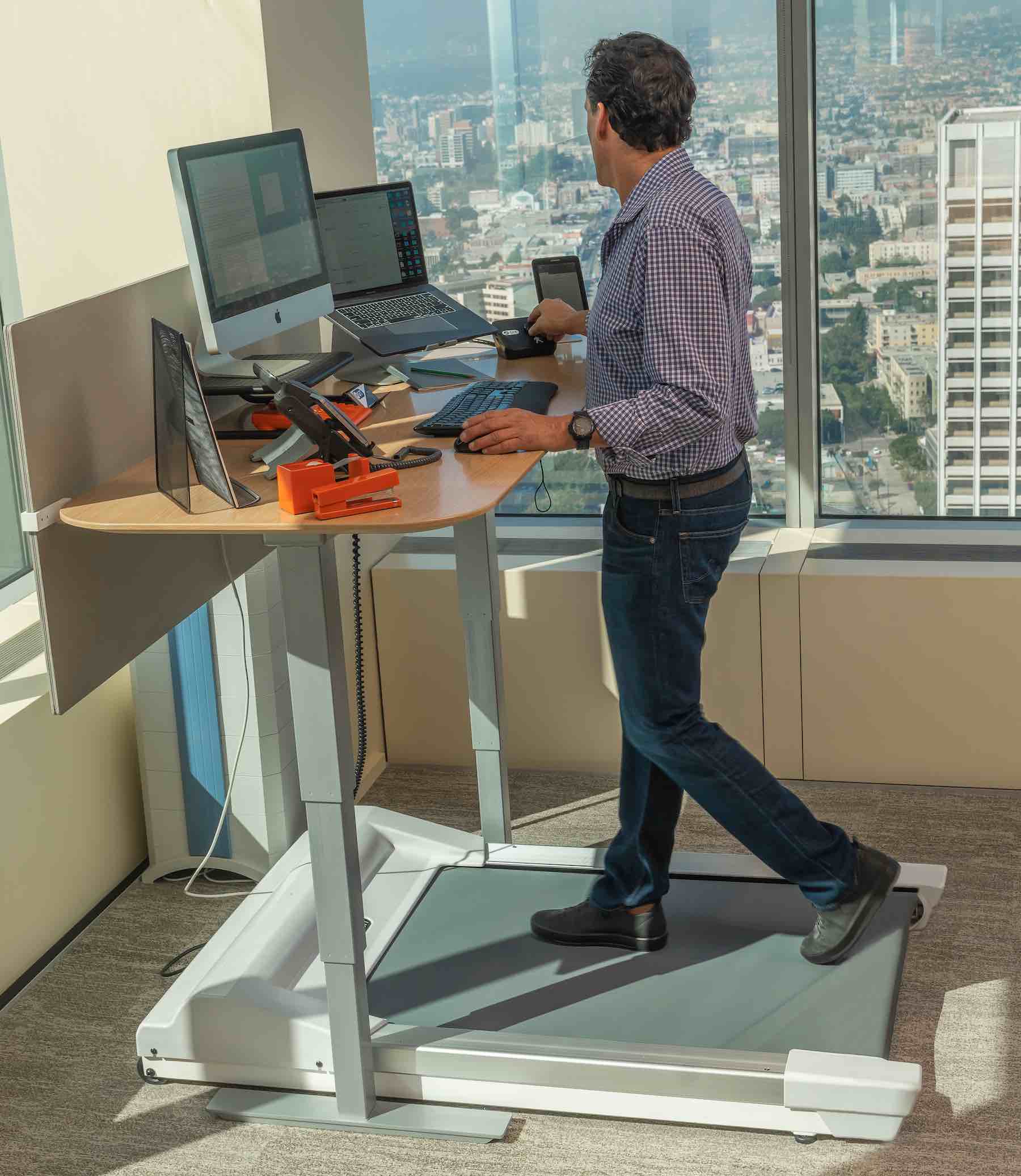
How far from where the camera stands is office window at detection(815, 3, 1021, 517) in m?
3.42

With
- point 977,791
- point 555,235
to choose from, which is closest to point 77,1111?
point 977,791

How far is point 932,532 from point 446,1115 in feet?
6.69

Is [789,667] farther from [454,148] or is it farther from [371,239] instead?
[454,148]

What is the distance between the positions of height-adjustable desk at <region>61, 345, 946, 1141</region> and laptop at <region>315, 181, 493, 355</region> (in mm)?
287

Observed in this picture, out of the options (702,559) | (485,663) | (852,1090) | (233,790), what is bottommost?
(852,1090)

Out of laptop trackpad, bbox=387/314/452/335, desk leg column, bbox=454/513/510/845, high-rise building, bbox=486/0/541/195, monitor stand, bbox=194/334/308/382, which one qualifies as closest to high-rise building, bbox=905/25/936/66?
high-rise building, bbox=486/0/541/195

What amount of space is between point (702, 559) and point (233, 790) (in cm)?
132

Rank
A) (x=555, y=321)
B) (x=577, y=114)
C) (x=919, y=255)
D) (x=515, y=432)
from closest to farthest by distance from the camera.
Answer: (x=515, y=432)
(x=555, y=321)
(x=919, y=255)
(x=577, y=114)

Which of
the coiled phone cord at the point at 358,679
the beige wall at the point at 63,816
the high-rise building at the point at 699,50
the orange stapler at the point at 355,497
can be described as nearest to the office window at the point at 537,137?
the high-rise building at the point at 699,50

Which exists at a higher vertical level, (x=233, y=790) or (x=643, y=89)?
(x=643, y=89)

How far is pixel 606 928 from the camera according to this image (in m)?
2.77

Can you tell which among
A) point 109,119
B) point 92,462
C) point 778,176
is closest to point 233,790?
point 92,462

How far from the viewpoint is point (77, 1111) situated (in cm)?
247

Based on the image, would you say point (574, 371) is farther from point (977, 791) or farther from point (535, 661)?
point (977, 791)
